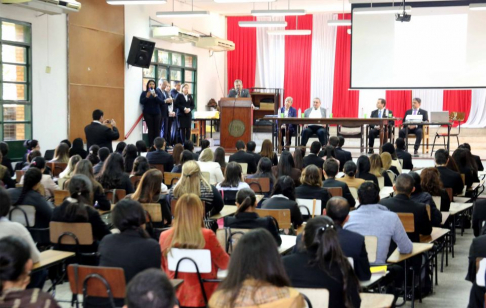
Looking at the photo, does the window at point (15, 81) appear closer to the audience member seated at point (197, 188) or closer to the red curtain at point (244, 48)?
the audience member seated at point (197, 188)

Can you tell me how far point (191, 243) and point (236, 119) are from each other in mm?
10413

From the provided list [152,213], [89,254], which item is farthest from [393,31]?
[89,254]

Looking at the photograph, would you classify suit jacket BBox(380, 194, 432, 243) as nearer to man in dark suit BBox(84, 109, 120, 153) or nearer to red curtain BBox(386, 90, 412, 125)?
man in dark suit BBox(84, 109, 120, 153)

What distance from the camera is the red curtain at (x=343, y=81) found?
62.8 ft

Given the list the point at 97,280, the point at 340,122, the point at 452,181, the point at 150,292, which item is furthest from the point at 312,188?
the point at 340,122

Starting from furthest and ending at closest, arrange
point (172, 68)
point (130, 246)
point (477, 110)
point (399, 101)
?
point (399, 101)
point (477, 110)
point (172, 68)
point (130, 246)

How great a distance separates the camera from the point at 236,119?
1405cm

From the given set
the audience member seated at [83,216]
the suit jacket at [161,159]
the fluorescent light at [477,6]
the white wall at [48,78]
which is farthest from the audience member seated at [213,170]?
the fluorescent light at [477,6]

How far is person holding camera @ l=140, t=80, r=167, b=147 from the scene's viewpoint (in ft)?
47.7

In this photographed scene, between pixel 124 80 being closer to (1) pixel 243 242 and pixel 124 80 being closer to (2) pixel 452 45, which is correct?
(2) pixel 452 45

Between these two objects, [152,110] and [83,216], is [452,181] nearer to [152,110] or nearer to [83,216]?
[83,216]

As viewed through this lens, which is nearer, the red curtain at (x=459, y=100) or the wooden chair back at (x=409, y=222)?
the wooden chair back at (x=409, y=222)

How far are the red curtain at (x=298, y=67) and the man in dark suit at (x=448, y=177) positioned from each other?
12.0 m

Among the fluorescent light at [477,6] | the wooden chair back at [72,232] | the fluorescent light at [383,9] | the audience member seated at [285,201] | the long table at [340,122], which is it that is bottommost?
the wooden chair back at [72,232]
